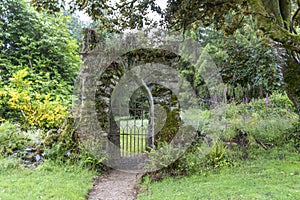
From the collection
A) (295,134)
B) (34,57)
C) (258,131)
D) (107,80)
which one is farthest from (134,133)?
(34,57)

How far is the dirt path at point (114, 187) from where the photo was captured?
3.88 m

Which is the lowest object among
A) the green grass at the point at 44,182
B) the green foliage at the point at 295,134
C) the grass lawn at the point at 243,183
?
the green grass at the point at 44,182

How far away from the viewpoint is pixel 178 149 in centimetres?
463

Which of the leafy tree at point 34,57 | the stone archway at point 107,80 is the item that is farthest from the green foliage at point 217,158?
the leafy tree at point 34,57

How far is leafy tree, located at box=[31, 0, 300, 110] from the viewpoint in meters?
2.07

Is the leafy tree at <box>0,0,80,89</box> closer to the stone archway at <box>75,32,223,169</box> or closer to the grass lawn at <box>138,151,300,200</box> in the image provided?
the stone archway at <box>75,32,223,169</box>

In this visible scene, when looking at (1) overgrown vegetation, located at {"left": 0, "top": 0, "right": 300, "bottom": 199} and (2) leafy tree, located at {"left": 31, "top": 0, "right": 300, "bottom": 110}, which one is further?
(1) overgrown vegetation, located at {"left": 0, "top": 0, "right": 300, "bottom": 199}

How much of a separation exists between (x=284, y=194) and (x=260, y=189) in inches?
11.8

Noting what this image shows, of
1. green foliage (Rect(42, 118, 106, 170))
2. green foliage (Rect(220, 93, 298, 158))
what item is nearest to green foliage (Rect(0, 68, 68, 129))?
green foliage (Rect(42, 118, 106, 170))

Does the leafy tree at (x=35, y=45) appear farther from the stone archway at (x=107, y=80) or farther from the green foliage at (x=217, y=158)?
the green foliage at (x=217, y=158)

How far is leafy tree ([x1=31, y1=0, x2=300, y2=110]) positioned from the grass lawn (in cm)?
132

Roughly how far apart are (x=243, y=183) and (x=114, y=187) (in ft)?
7.76

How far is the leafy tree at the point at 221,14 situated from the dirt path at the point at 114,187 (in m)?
3.04

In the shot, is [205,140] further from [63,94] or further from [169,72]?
[63,94]
